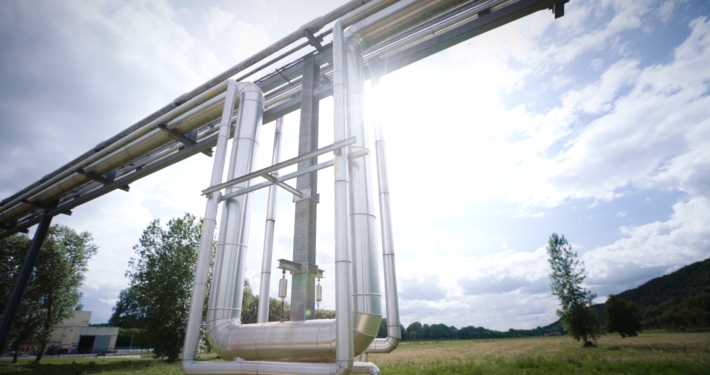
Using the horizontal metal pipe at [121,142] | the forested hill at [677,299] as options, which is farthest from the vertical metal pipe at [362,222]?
the forested hill at [677,299]

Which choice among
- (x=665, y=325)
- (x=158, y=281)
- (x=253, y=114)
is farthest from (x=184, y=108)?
(x=665, y=325)

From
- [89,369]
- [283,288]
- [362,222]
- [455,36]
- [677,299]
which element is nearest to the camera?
[362,222]

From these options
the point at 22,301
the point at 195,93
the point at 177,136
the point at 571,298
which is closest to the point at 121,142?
the point at 177,136

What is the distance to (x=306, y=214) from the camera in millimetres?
6871

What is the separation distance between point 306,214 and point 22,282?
56.2 ft

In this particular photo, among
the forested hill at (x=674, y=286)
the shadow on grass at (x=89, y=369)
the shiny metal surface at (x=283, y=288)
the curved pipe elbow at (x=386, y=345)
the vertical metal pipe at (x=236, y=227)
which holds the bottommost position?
the shadow on grass at (x=89, y=369)

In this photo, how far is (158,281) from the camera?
2286cm

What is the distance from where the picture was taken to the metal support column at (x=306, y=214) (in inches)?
242

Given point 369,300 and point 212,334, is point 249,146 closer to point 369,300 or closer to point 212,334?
point 212,334

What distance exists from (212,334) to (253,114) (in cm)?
498

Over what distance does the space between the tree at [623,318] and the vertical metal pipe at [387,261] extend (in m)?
55.4

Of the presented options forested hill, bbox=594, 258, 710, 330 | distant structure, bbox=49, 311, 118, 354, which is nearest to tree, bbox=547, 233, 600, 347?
forested hill, bbox=594, 258, 710, 330

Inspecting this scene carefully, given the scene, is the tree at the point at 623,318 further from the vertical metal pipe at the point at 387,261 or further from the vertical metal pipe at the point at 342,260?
the vertical metal pipe at the point at 342,260

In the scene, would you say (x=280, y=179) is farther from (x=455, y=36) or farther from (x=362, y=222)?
(x=455, y=36)
